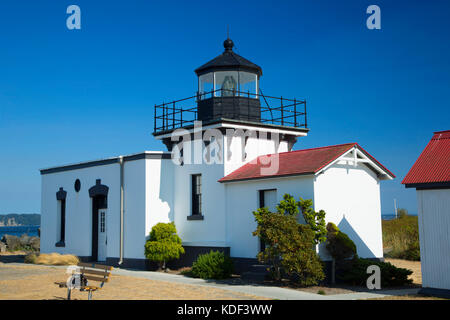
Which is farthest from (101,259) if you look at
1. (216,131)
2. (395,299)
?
(395,299)

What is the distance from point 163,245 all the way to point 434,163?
9728 mm

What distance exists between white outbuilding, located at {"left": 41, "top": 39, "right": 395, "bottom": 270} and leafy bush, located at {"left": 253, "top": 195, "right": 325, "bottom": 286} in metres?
1.07

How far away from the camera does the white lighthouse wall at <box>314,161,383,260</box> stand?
16.0 metres

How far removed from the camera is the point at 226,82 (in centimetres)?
2022

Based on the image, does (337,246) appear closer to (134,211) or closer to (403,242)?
(134,211)

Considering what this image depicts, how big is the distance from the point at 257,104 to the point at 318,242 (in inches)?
264

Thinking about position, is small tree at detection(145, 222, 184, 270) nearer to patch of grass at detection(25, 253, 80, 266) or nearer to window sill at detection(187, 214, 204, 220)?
window sill at detection(187, 214, 204, 220)

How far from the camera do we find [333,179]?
640 inches

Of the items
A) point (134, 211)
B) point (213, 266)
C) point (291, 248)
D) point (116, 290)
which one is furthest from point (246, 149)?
point (116, 290)

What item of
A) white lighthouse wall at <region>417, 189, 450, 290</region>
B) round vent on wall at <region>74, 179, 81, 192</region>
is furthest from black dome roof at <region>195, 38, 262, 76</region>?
white lighthouse wall at <region>417, 189, 450, 290</region>

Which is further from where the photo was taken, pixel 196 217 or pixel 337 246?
pixel 196 217

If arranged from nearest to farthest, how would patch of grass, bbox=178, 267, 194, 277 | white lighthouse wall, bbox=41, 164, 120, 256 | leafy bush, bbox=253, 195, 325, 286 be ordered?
leafy bush, bbox=253, 195, 325, 286
patch of grass, bbox=178, 267, 194, 277
white lighthouse wall, bbox=41, 164, 120, 256
